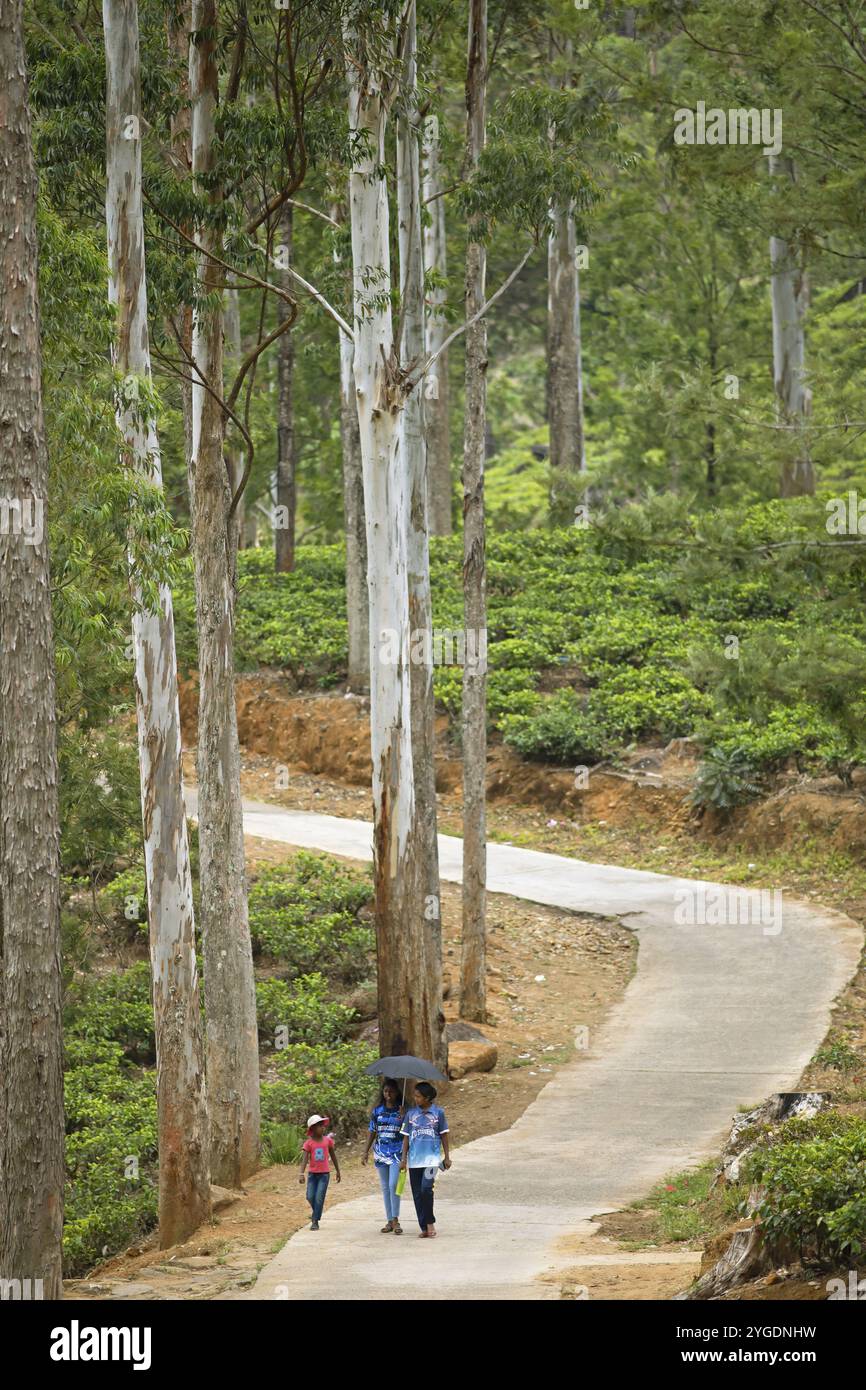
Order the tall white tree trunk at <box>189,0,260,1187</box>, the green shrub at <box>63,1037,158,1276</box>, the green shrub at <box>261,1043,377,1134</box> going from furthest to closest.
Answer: the green shrub at <box>261,1043,377,1134</box>
the tall white tree trunk at <box>189,0,260,1187</box>
the green shrub at <box>63,1037,158,1276</box>

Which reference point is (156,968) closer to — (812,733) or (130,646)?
(130,646)

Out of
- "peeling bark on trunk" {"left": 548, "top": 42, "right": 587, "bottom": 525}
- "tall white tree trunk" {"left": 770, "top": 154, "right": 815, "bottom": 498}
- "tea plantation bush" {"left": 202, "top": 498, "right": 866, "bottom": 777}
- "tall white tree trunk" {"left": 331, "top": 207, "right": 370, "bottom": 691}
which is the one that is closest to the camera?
"tea plantation bush" {"left": 202, "top": 498, "right": 866, "bottom": 777}

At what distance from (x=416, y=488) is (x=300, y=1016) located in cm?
589

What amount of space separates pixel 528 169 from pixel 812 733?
386 inches

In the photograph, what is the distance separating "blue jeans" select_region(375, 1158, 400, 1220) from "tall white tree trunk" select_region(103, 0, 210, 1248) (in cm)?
226

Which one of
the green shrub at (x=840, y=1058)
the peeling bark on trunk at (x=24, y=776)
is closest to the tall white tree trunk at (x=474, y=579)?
the green shrub at (x=840, y=1058)

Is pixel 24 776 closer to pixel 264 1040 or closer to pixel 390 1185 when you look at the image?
pixel 390 1185

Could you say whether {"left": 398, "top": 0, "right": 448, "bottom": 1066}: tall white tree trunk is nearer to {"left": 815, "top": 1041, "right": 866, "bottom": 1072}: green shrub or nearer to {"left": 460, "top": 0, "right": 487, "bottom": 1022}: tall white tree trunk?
{"left": 460, "top": 0, "right": 487, "bottom": 1022}: tall white tree trunk

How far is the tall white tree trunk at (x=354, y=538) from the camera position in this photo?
2527 centimetres

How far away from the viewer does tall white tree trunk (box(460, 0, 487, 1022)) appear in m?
16.2

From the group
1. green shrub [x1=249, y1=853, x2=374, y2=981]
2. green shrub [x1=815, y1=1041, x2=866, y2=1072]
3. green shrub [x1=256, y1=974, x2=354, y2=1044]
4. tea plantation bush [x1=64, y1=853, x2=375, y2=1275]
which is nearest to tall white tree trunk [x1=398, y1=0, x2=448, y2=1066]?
tea plantation bush [x1=64, y1=853, x2=375, y2=1275]

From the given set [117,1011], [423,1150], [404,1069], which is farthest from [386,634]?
[117,1011]

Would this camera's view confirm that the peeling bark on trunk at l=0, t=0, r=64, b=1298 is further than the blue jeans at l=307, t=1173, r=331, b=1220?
No

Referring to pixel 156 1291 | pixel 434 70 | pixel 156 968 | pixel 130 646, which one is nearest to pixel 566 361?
pixel 434 70
